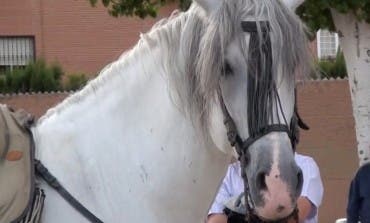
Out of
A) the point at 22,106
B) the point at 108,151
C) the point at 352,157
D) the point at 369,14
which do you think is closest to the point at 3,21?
the point at 22,106

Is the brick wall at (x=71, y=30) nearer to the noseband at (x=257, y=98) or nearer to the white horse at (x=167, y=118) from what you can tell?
the white horse at (x=167, y=118)

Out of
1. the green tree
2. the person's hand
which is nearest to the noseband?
the person's hand

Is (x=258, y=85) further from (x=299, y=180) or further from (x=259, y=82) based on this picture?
(x=299, y=180)

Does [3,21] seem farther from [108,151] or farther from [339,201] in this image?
[108,151]

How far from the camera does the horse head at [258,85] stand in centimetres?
288

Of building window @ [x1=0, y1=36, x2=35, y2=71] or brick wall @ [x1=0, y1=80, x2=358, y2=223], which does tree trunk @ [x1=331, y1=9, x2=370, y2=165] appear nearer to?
brick wall @ [x1=0, y1=80, x2=358, y2=223]

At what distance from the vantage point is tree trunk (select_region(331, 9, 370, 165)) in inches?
333

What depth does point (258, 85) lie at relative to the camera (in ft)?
9.64

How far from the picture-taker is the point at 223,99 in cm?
300

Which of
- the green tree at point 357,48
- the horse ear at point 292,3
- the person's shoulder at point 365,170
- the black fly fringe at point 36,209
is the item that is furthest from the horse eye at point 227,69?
the green tree at point 357,48

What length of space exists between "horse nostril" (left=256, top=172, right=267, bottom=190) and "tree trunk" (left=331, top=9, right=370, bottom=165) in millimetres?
5670

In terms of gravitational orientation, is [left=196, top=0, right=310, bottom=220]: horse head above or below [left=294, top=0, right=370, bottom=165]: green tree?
above

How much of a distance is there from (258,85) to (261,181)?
35 centimetres

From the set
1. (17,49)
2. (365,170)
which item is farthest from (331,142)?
(17,49)
